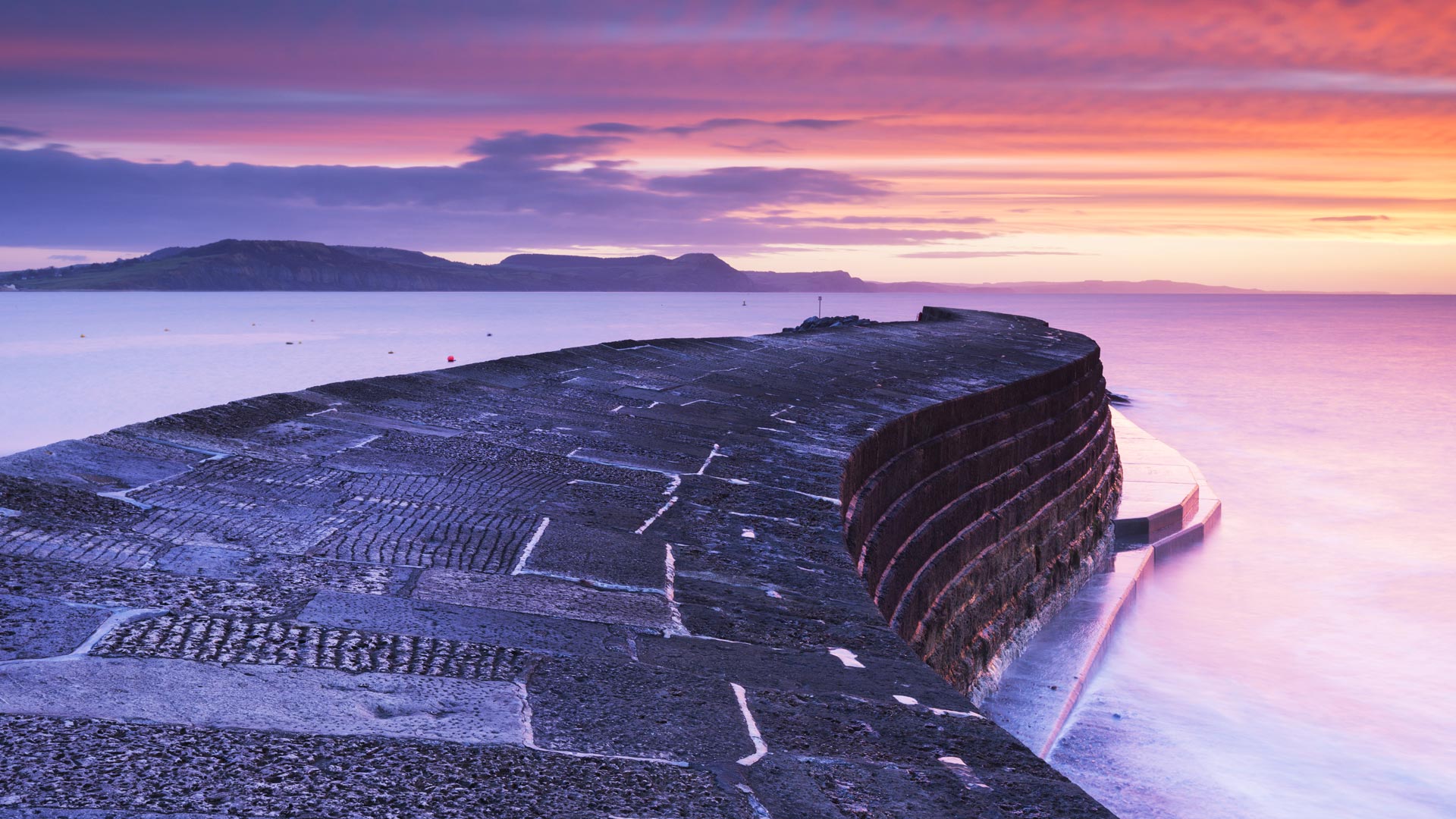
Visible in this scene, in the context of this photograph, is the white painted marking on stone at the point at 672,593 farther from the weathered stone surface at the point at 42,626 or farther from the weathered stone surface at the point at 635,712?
the weathered stone surface at the point at 42,626

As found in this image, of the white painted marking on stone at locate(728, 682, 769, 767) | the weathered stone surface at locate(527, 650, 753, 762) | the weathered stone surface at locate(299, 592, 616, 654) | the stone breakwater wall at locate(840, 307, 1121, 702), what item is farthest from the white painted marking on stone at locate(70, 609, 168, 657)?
the stone breakwater wall at locate(840, 307, 1121, 702)

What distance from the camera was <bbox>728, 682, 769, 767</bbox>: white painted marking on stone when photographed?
8.82 feet

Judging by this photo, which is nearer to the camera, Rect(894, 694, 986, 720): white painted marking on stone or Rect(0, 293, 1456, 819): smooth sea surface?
Rect(894, 694, 986, 720): white painted marking on stone

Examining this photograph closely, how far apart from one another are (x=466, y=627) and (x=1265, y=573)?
1512 centimetres

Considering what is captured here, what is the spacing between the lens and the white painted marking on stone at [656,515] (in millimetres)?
4880

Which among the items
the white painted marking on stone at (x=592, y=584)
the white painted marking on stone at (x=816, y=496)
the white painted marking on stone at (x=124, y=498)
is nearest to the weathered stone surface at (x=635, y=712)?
the white painted marking on stone at (x=592, y=584)

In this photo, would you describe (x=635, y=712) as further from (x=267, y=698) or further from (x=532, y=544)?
(x=532, y=544)

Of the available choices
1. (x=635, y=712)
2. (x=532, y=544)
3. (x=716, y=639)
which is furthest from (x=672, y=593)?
(x=635, y=712)

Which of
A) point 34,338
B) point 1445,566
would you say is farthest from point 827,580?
point 34,338

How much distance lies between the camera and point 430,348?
63.3m

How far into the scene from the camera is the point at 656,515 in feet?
16.9

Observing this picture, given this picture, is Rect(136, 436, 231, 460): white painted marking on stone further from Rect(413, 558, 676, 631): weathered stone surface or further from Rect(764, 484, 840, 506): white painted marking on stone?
Rect(764, 484, 840, 506): white painted marking on stone

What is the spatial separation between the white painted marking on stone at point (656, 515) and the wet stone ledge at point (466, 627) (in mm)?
29

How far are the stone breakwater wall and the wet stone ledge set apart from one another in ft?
0.37
